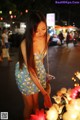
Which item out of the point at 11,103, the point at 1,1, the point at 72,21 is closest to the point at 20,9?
the point at 1,1

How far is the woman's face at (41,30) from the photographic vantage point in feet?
13.4

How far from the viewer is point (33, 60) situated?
4.17 metres

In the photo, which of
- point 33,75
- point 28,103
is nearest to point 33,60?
point 33,75

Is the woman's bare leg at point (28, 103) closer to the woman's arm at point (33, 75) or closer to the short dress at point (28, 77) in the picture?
the short dress at point (28, 77)

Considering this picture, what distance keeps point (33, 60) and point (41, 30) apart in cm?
36

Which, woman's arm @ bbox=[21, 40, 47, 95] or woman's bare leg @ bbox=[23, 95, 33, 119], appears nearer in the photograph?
woman's arm @ bbox=[21, 40, 47, 95]

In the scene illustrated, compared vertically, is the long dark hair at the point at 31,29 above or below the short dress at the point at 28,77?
above

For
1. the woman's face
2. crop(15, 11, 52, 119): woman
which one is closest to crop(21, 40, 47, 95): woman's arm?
crop(15, 11, 52, 119): woman

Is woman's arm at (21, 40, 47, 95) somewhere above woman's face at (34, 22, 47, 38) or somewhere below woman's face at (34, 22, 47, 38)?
below

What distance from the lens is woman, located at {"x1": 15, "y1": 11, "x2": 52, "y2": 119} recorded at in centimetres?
407

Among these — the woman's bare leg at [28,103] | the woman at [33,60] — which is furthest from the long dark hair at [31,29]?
the woman's bare leg at [28,103]

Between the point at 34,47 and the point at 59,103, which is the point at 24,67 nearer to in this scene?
the point at 34,47

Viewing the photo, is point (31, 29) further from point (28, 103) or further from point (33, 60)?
point (28, 103)

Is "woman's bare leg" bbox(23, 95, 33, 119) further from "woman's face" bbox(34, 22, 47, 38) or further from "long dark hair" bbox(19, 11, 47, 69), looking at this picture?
"woman's face" bbox(34, 22, 47, 38)
